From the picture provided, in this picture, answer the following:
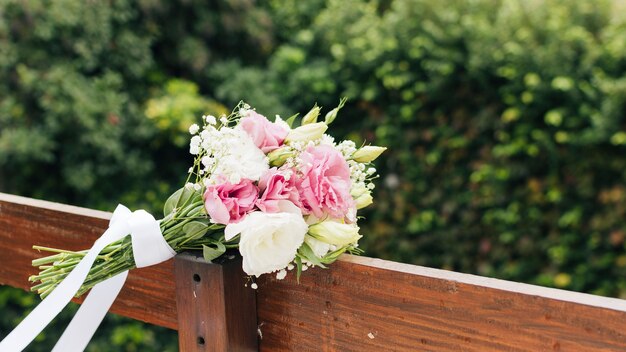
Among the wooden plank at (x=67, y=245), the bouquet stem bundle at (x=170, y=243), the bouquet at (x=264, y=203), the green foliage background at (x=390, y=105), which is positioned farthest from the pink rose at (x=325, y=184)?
the green foliage background at (x=390, y=105)

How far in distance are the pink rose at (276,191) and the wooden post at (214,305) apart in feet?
0.45

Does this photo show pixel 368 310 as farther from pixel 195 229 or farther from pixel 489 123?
pixel 489 123

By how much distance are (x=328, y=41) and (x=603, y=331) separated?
312cm

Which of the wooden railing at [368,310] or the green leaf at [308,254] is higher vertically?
the green leaf at [308,254]

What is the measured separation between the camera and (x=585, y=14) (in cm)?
286

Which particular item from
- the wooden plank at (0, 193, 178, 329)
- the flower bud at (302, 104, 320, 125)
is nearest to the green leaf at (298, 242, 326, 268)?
the flower bud at (302, 104, 320, 125)

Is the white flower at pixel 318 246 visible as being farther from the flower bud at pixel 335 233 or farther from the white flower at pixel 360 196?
the white flower at pixel 360 196

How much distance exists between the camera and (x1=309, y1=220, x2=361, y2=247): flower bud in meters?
0.99

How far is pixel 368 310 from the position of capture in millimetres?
1032

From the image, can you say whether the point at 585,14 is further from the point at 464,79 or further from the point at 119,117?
the point at 119,117

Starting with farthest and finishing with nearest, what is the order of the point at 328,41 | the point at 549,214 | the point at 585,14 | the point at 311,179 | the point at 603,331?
the point at 328,41, the point at 549,214, the point at 585,14, the point at 311,179, the point at 603,331

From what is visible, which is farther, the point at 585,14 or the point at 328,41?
the point at 328,41

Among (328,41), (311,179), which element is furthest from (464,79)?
(311,179)

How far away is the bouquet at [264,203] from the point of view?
98 cm
